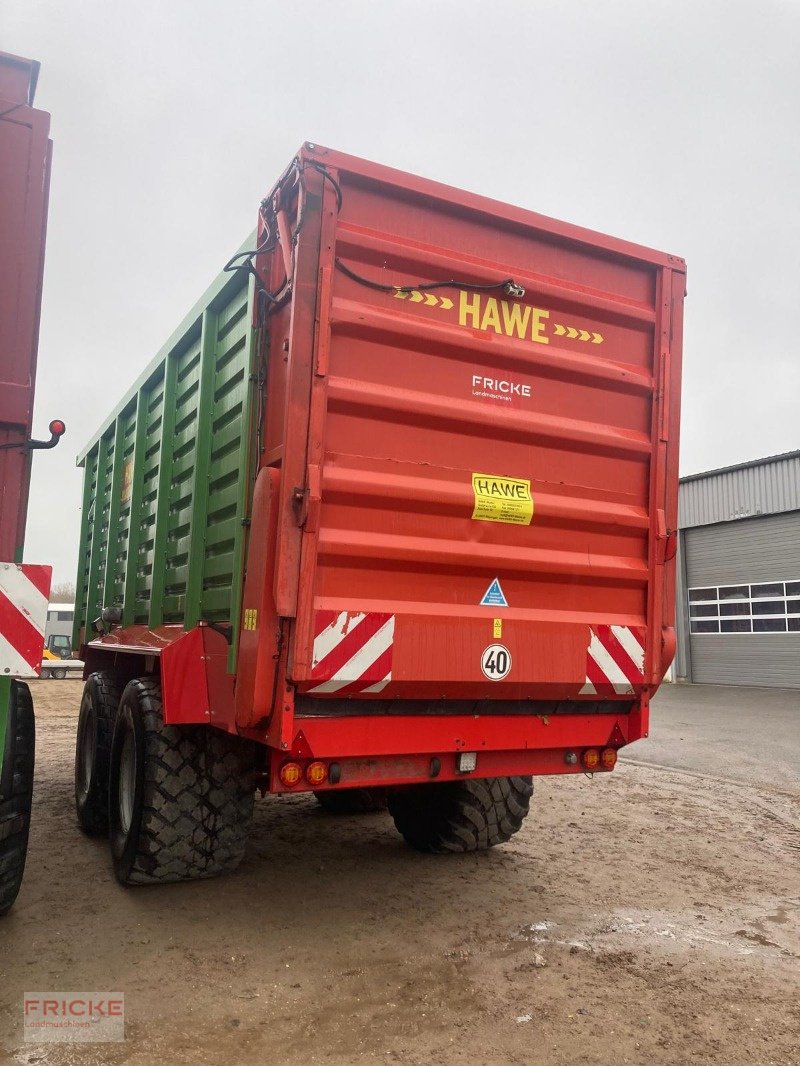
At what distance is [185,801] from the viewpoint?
4070 mm

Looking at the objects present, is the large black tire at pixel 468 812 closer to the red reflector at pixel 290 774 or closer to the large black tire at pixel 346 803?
the large black tire at pixel 346 803

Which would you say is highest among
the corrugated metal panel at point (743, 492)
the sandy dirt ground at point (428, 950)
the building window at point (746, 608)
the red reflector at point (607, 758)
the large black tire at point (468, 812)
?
the corrugated metal panel at point (743, 492)

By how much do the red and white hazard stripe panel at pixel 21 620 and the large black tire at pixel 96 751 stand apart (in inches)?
109

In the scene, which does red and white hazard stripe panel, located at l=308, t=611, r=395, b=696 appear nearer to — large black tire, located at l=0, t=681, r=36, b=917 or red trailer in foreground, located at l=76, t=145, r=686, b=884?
red trailer in foreground, located at l=76, t=145, r=686, b=884

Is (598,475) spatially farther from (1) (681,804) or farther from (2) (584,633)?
(1) (681,804)

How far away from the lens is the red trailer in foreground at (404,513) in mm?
3508

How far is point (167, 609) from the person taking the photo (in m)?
4.85

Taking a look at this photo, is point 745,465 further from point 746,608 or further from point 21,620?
point 21,620

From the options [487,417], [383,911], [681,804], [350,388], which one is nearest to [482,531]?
[487,417]

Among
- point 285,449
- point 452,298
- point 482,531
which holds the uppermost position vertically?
point 452,298

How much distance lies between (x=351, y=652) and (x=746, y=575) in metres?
18.3

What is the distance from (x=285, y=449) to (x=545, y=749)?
1925 millimetres

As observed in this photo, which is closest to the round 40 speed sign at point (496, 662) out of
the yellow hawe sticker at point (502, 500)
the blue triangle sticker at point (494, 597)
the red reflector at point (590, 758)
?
the blue triangle sticker at point (494, 597)

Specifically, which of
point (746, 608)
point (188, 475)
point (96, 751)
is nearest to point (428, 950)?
point (188, 475)
